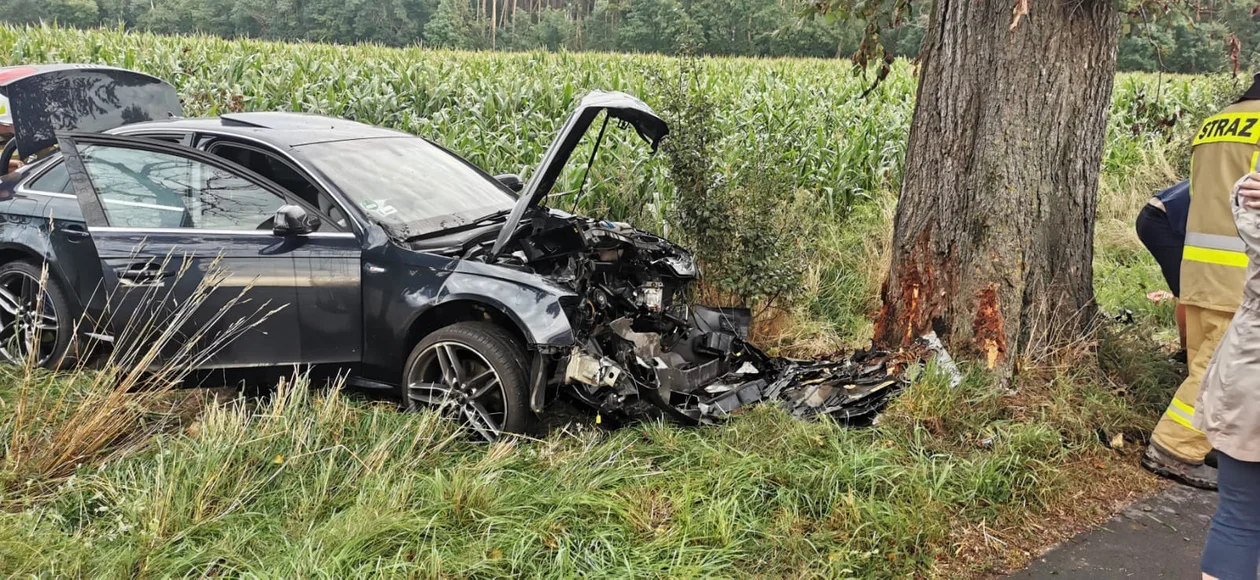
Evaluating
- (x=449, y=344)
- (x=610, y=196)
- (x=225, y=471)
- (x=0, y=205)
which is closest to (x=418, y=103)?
(x=610, y=196)

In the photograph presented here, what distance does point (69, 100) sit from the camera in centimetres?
580

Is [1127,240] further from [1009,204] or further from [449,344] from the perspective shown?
[449,344]

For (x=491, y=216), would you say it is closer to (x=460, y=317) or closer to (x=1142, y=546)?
(x=460, y=317)

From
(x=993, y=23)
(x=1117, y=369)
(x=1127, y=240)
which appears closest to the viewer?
(x=993, y=23)

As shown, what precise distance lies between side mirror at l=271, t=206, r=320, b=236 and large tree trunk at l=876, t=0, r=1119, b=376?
3286 mm

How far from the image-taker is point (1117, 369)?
4688 millimetres

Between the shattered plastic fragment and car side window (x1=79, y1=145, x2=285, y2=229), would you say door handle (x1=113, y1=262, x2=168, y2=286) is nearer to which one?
car side window (x1=79, y1=145, x2=285, y2=229)

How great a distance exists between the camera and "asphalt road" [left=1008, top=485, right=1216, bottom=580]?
317 centimetres

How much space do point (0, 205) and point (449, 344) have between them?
3110 mm

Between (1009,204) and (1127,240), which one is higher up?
(1009,204)

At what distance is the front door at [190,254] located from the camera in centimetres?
425

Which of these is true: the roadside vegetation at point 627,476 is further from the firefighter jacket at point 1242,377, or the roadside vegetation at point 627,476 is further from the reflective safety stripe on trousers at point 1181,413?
the firefighter jacket at point 1242,377

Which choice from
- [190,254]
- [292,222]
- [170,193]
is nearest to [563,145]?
[292,222]

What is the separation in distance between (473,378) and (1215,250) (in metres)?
3.53
